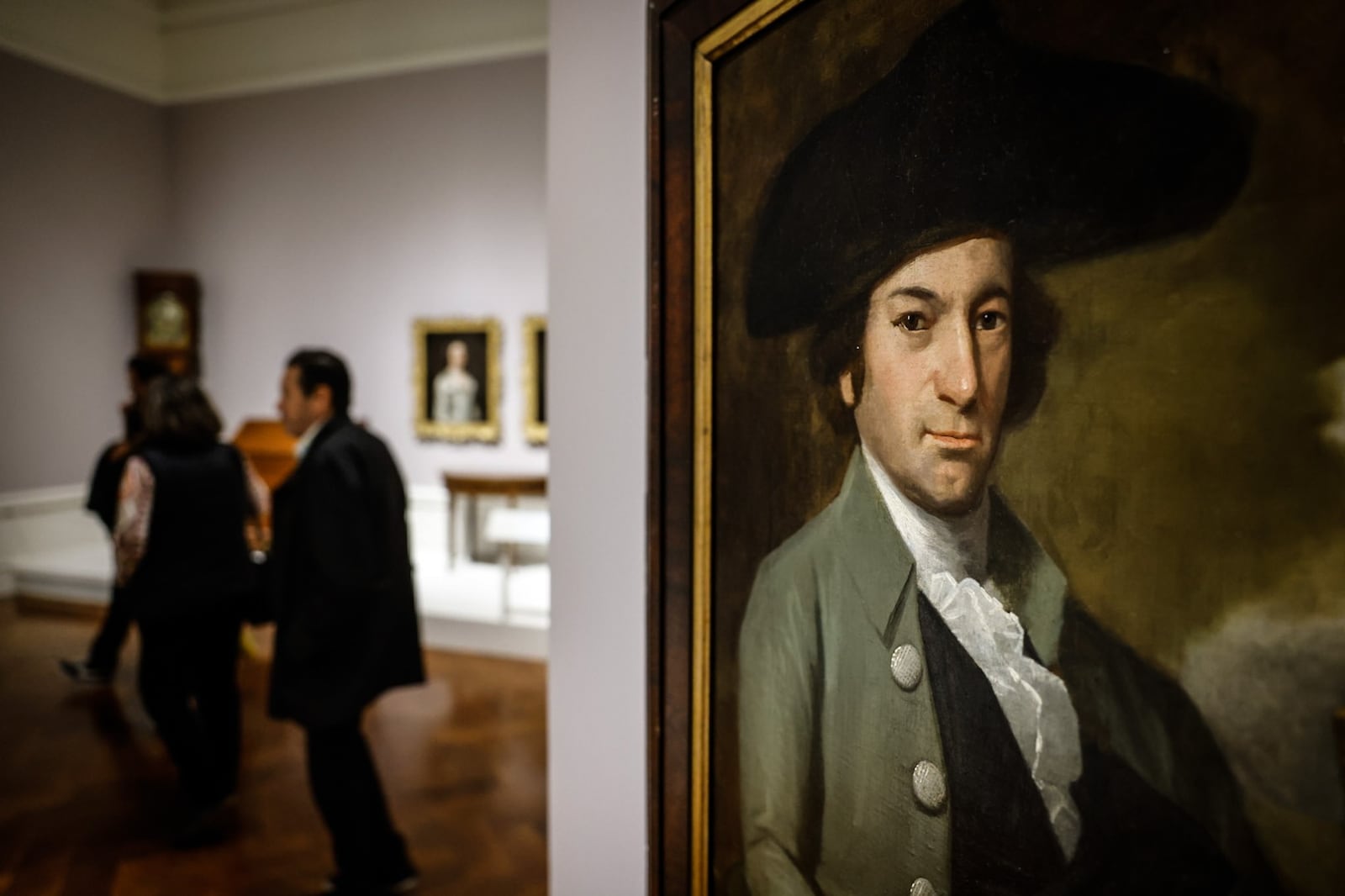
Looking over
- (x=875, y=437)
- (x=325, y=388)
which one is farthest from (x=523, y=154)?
(x=875, y=437)

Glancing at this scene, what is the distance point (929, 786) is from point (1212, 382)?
2.01 ft

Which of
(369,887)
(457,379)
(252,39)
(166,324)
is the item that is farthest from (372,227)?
(369,887)

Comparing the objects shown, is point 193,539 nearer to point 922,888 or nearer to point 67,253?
point 922,888

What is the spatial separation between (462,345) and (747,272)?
308 inches

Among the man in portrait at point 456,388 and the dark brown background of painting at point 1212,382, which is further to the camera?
the man in portrait at point 456,388

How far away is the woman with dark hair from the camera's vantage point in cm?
369

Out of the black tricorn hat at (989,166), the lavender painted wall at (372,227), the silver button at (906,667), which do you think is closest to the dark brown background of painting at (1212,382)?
the black tricorn hat at (989,166)

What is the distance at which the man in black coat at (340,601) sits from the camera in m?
3.09

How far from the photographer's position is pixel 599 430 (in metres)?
1.98

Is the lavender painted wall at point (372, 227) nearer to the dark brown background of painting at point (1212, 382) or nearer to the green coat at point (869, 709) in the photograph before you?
the green coat at point (869, 709)

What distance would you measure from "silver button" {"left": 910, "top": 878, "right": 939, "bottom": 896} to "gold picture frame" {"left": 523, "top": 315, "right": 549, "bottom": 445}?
7580 mm

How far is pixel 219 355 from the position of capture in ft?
33.2

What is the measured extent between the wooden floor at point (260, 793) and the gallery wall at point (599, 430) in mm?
1703

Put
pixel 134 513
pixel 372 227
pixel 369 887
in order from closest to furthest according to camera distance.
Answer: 1. pixel 369 887
2. pixel 134 513
3. pixel 372 227
